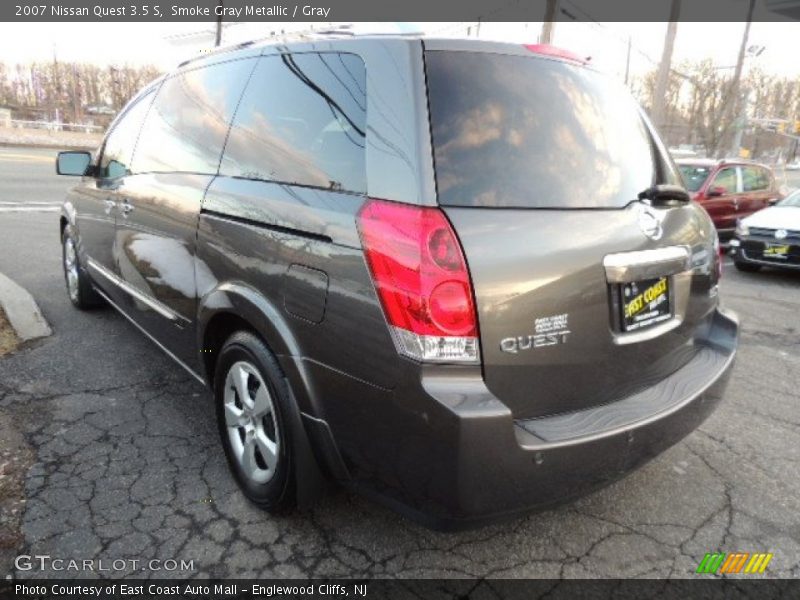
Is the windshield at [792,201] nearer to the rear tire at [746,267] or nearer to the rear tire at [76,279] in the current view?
the rear tire at [746,267]

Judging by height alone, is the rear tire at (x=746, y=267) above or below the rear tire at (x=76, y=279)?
below

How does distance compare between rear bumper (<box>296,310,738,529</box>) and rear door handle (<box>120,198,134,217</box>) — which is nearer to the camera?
rear bumper (<box>296,310,738,529</box>)

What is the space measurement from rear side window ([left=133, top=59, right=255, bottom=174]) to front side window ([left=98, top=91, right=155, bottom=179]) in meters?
0.14

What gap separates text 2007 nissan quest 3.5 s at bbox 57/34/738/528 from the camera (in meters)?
1.76

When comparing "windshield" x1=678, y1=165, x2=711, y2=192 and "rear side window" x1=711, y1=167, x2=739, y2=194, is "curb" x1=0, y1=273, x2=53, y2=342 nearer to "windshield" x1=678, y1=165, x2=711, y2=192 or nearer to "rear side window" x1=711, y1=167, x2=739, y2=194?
"windshield" x1=678, y1=165, x2=711, y2=192

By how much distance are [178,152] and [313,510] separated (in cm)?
192

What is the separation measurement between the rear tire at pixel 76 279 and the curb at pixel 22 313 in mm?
299

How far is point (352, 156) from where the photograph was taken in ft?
6.61

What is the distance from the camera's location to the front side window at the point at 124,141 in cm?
370

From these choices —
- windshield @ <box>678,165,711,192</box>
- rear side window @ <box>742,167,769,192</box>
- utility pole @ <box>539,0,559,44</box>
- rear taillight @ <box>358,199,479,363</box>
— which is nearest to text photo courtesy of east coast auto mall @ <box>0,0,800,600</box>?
rear taillight @ <box>358,199,479,363</box>

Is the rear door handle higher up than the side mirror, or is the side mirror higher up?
the side mirror

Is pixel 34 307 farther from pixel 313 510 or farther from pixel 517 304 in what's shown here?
pixel 517 304
